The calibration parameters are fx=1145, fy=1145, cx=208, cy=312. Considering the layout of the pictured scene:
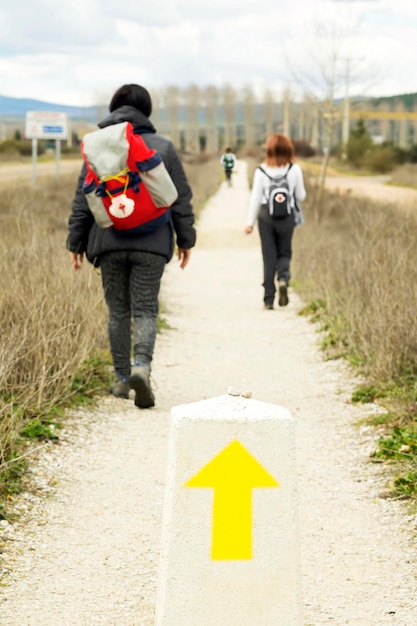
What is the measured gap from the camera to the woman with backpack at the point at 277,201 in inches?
420

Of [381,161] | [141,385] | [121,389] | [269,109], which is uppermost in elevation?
[141,385]

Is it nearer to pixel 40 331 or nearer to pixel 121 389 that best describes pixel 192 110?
pixel 121 389

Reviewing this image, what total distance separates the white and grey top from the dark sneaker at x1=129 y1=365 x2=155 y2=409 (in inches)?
169

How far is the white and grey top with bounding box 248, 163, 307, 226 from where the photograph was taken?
10672 millimetres

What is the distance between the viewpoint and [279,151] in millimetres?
10680

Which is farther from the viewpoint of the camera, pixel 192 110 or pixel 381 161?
pixel 192 110

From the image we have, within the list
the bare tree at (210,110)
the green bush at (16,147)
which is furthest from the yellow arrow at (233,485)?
the bare tree at (210,110)

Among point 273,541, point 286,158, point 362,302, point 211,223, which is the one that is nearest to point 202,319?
point 286,158

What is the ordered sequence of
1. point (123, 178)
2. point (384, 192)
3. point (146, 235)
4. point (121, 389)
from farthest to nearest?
point (384, 192), point (121, 389), point (146, 235), point (123, 178)

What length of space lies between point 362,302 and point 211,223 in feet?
53.5

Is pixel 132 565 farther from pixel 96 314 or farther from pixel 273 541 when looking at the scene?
pixel 96 314

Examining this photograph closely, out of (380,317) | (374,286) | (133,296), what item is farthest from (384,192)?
(133,296)

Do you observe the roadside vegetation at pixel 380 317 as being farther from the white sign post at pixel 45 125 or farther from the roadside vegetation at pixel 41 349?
the white sign post at pixel 45 125

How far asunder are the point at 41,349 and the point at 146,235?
0.85m
